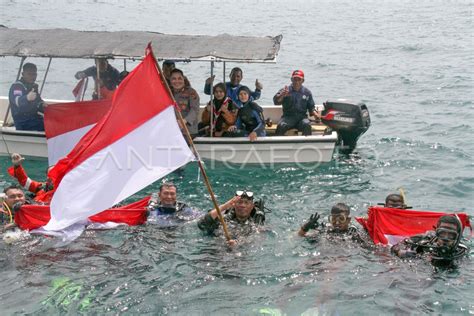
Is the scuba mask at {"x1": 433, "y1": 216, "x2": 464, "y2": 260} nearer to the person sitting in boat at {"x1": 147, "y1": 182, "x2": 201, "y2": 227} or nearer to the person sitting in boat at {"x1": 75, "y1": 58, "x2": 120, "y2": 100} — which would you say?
the person sitting in boat at {"x1": 147, "y1": 182, "x2": 201, "y2": 227}

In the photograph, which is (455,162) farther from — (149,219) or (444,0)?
(444,0)

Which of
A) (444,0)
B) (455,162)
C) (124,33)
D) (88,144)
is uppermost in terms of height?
(444,0)

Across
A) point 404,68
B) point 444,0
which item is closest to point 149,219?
point 404,68

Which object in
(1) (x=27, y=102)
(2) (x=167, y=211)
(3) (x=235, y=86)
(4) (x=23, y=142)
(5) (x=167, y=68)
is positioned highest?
(5) (x=167, y=68)

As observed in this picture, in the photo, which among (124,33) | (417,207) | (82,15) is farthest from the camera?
(82,15)

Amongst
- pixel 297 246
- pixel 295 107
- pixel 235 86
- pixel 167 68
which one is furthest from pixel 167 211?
pixel 295 107

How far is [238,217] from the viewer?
1039 cm

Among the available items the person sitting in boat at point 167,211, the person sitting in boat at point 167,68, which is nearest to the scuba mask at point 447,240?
the person sitting in boat at point 167,211

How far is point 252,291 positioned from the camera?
350 inches

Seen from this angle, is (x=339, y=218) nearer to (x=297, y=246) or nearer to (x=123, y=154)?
(x=297, y=246)

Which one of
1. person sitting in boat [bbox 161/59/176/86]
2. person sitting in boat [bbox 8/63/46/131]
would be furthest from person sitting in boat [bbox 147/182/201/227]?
person sitting in boat [bbox 8/63/46/131]

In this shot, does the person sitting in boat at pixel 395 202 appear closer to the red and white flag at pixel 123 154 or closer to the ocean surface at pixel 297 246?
the ocean surface at pixel 297 246

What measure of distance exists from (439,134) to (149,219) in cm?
992

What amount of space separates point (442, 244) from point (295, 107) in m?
6.19
